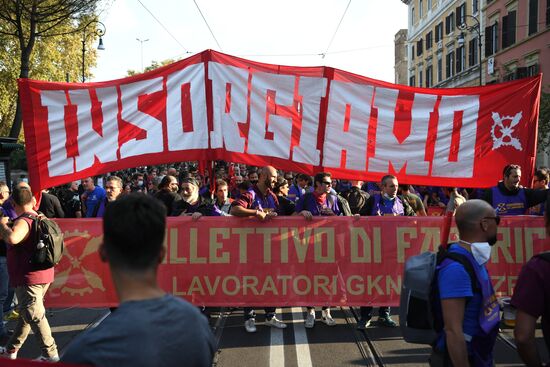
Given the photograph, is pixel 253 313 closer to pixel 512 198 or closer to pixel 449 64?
pixel 512 198

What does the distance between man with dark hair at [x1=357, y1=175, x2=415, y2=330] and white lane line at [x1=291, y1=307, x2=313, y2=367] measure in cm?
67

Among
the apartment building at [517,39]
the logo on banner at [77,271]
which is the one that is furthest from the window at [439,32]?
the logo on banner at [77,271]

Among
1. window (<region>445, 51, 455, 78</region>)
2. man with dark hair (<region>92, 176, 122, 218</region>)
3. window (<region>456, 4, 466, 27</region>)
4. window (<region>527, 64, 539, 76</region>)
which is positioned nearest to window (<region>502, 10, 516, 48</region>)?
window (<region>527, 64, 539, 76</region>)

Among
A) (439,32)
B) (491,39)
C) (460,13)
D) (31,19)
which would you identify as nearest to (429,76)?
(439,32)

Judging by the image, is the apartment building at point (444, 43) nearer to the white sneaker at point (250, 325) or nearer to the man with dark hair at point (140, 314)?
the white sneaker at point (250, 325)

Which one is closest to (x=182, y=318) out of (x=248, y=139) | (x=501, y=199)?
(x=248, y=139)

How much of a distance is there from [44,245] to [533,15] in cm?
3116

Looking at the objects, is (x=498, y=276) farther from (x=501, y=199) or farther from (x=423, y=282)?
(x=423, y=282)

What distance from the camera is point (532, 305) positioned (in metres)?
2.19

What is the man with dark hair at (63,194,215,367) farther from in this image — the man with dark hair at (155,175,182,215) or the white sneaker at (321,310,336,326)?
the man with dark hair at (155,175,182,215)

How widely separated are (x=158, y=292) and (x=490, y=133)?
15.5 feet

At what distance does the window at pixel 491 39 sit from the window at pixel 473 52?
2.25 meters

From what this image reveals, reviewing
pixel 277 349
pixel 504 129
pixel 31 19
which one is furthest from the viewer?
pixel 31 19

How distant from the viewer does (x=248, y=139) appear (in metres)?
5.45
